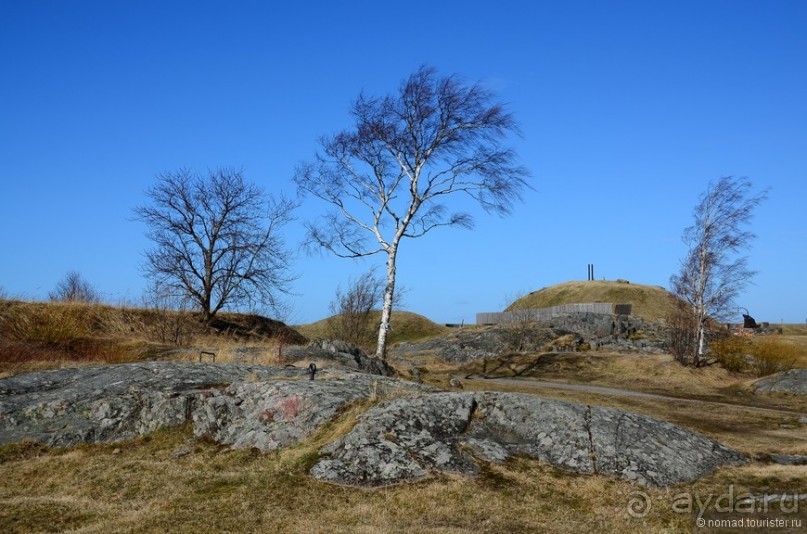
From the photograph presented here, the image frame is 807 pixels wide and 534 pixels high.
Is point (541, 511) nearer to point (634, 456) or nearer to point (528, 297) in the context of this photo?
point (634, 456)

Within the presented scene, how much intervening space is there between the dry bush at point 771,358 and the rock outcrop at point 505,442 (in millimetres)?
23937

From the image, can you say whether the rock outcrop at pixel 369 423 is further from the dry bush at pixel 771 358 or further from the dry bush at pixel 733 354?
the dry bush at pixel 733 354

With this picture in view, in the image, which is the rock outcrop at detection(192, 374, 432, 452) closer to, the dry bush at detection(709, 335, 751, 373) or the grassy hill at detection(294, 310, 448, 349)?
the dry bush at detection(709, 335, 751, 373)

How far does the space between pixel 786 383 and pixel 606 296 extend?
157 feet

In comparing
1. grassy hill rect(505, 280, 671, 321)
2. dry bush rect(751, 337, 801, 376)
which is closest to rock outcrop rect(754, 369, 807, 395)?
dry bush rect(751, 337, 801, 376)

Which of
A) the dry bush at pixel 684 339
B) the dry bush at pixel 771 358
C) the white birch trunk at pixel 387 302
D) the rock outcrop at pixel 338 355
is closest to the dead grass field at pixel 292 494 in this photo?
the rock outcrop at pixel 338 355

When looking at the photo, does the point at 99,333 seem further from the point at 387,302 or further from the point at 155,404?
the point at 155,404

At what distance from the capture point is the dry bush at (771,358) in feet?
103

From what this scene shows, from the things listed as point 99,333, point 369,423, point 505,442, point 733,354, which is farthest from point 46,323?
point 733,354

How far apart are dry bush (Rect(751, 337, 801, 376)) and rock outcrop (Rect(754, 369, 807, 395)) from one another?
4799mm

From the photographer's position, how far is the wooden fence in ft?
156

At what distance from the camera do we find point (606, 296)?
7312 cm

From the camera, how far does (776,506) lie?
8.05 metres

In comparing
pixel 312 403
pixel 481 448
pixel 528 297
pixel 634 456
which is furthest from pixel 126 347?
pixel 528 297
